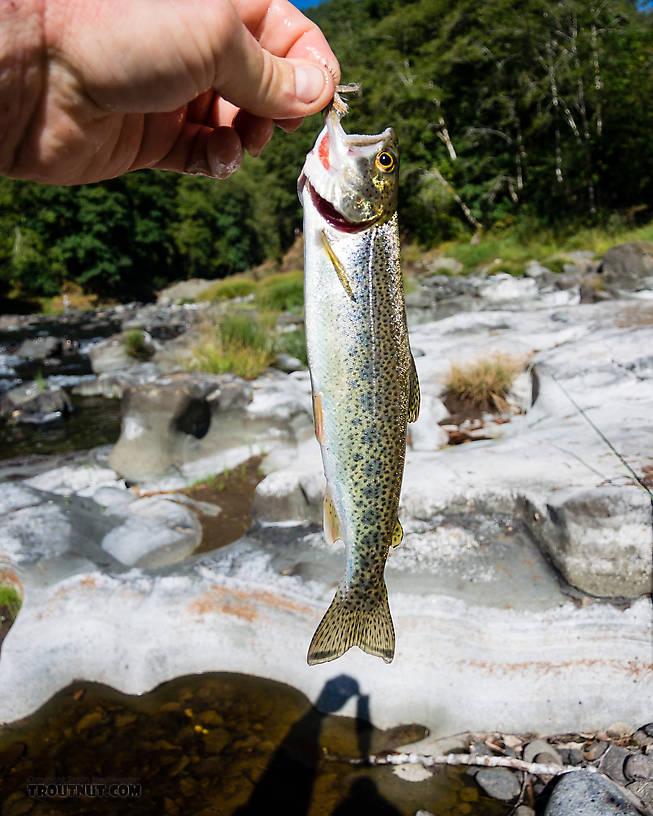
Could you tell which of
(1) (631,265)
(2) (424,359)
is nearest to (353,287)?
(2) (424,359)

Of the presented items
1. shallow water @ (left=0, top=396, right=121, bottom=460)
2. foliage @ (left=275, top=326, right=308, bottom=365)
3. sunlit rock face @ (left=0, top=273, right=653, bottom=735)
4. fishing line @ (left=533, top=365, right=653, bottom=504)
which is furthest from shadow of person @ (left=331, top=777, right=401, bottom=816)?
foliage @ (left=275, top=326, right=308, bottom=365)

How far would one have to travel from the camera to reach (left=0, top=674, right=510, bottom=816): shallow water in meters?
3.93

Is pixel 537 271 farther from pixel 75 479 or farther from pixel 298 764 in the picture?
pixel 298 764

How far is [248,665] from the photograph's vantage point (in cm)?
492

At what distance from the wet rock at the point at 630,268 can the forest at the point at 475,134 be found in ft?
34.4

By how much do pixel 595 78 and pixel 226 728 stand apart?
31.6 meters

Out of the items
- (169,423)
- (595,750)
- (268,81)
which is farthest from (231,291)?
(268,81)

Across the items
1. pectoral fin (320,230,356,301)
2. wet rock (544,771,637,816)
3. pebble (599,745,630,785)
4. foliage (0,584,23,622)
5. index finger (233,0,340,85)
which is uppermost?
index finger (233,0,340,85)

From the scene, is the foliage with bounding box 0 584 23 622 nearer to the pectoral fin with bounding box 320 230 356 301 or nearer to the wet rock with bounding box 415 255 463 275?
the pectoral fin with bounding box 320 230 356 301

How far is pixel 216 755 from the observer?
4.29 m

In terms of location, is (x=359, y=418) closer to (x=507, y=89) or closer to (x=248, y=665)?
(x=248, y=665)

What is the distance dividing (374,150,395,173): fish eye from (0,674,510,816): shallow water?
373 centimetres

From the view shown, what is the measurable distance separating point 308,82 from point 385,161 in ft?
1.63

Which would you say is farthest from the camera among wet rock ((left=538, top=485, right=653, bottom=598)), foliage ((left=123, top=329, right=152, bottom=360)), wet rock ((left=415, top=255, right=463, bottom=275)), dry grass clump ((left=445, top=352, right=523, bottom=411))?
A: wet rock ((left=415, top=255, right=463, bottom=275))
